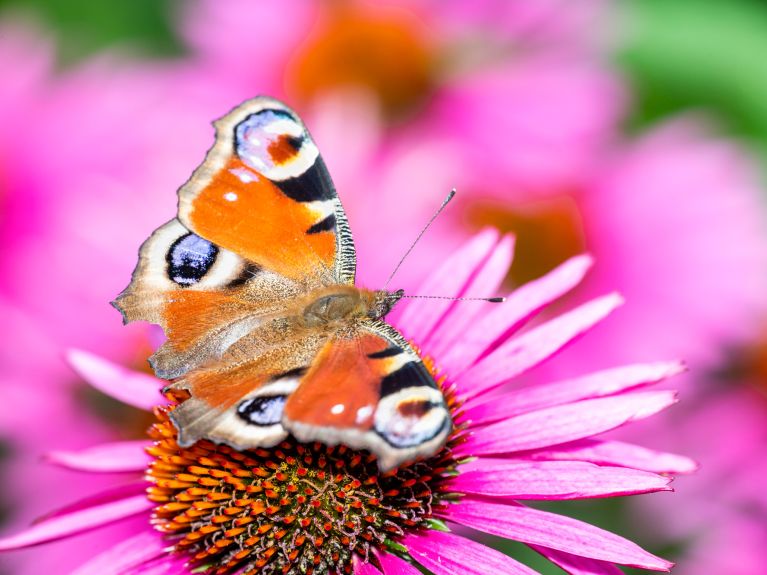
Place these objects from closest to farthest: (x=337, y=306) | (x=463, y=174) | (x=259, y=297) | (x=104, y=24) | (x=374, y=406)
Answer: (x=374, y=406), (x=337, y=306), (x=259, y=297), (x=463, y=174), (x=104, y=24)

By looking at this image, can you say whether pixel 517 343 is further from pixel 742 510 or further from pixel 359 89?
pixel 359 89

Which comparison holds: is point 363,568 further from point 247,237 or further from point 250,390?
point 247,237

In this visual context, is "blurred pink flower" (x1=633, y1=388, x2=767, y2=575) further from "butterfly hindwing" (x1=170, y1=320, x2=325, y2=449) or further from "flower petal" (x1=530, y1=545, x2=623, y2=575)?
"butterfly hindwing" (x1=170, y1=320, x2=325, y2=449)

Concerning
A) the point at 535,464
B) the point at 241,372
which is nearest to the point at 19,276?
the point at 241,372

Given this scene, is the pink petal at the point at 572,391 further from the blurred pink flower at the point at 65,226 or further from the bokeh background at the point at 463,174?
the blurred pink flower at the point at 65,226

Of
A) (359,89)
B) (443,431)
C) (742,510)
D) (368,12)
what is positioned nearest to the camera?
(443,431)

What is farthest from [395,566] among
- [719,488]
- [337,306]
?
[719,488]
